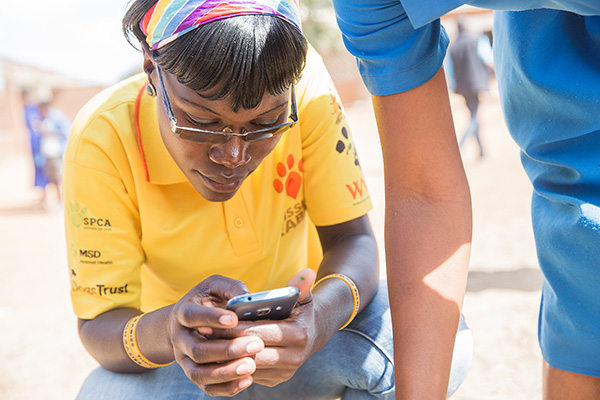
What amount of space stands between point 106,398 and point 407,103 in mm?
1195

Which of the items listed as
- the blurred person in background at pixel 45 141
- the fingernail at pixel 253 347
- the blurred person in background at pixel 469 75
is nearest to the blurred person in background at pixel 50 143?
the blurred person in background at pixel 45 141

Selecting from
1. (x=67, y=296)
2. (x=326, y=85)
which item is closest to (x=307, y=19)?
(x=67, y=296)

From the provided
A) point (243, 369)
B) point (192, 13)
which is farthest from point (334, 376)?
point (192, 13)

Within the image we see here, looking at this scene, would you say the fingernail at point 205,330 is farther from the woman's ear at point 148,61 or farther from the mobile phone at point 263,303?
the woman's ear at point 148,61

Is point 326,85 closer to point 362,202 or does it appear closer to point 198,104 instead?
point 362,202

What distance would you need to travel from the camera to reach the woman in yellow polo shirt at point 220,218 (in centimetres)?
147

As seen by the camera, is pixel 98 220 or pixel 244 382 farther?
pixel 98 220

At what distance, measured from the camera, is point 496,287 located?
13.5 ft

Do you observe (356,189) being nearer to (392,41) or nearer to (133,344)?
(392,41)

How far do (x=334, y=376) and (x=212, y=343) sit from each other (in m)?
0.60

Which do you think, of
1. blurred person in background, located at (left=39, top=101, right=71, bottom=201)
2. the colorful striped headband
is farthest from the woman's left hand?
blurred person in background, located at (left=39, top=101, right=71, bottom=201)

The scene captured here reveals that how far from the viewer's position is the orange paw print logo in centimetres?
202

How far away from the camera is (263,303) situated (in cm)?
142

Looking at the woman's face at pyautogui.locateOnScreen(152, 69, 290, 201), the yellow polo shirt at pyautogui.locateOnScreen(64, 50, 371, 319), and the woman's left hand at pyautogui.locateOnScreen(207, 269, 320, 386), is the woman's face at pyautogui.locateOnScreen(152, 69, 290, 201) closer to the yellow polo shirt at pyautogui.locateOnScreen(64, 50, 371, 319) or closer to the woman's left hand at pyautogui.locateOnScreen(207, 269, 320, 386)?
the yellow polo shirt at pyautogui.locateOnScreen(64, 50, 371, 319)
